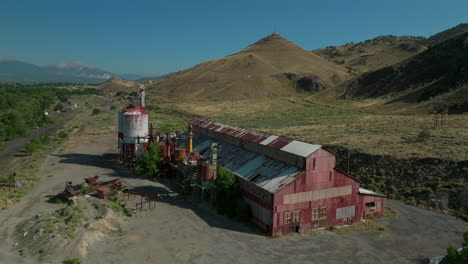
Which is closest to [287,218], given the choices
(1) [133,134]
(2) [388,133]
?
(1) [133,134]

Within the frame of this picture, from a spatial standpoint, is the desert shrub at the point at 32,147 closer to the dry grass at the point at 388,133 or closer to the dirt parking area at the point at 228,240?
the dirt parking area at the point at 228,240

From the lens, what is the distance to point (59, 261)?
2392 centimetres

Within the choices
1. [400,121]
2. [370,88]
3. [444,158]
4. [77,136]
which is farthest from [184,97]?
[444,158]

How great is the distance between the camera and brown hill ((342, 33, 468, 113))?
88875 mm

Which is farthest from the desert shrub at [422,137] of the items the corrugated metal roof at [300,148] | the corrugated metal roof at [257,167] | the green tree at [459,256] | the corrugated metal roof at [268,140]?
the green tree at [459,256]

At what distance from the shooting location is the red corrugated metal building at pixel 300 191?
A: 29094 mm

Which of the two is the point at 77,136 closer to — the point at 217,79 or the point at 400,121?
the point at 400,121

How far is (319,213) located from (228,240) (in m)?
8.49

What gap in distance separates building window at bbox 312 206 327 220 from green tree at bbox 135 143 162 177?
22.5 meters

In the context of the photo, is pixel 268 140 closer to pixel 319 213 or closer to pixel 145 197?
pixel 319 213

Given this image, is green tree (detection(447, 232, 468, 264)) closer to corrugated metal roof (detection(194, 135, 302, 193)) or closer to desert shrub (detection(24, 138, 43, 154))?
corrugated metal roof (detection(194, 135, 302, 193))

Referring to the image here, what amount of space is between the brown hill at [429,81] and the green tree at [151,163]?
6908cm

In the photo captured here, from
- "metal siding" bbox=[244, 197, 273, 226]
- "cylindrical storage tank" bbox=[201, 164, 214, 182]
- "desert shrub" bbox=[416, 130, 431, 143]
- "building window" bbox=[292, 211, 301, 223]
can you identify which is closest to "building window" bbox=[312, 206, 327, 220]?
"building window" bbox=[292, 211, 301, 223]

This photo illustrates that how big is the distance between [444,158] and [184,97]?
147 m
